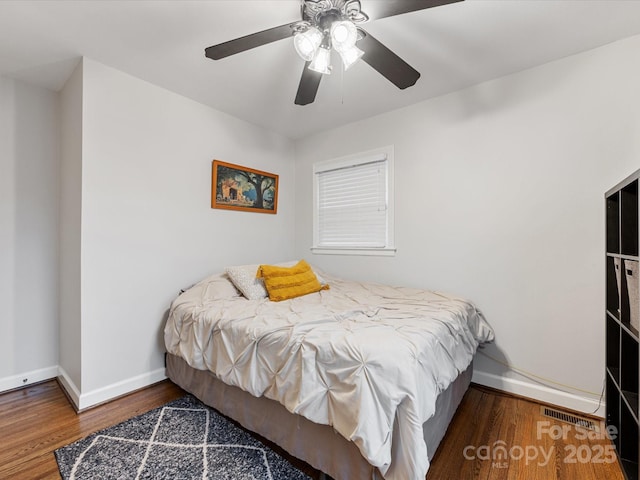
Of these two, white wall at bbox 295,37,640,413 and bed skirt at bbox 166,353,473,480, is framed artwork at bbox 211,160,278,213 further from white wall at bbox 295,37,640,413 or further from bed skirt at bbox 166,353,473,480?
bed skirt at bbox 166,353,473,480

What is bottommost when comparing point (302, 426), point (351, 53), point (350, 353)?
point (302, 426)

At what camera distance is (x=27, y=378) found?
2.41 m

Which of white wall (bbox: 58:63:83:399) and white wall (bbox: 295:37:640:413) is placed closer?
white wall (bbox: 295:37:640:413)

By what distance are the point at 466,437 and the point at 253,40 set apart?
2.49 m

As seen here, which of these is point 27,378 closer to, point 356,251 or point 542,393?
point 356,251

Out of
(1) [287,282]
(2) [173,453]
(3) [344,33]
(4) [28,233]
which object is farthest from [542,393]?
(4) [28,233]

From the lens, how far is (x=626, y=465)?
1510 mm

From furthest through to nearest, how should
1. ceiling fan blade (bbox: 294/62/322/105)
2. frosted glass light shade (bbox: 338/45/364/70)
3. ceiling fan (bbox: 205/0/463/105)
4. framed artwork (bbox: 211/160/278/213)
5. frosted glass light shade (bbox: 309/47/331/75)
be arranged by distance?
1. framed artwork (bbox: 211/160/278/213)
2. ceiling fan blade (bbox: 294/62/322/105)
3. frosted glass light shade (bbox: 309/47/331/75)
4. frosted glass light shade (bbox: 338/45/364/70)
5. ceiling fan (bbox: 205/0/463/105)

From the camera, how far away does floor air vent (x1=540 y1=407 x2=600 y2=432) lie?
188 centimetres

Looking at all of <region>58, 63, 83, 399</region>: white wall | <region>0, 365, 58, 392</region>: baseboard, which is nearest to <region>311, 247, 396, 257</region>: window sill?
<region>58, 63, 83, 399</region>: white wall

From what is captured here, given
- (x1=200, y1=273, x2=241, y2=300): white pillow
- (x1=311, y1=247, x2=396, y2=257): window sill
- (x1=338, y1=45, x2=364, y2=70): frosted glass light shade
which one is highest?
(x1=338, y1=45, x2=364, y2=70): frosted glass light shade

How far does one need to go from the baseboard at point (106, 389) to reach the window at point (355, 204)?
6.47 ft

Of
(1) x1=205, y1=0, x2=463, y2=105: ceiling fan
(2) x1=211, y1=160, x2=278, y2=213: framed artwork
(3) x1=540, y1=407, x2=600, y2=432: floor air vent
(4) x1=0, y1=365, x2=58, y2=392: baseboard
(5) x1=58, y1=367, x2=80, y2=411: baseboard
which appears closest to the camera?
(1) x1=205, y1=0, x2=463, y2=105: ceiling fan

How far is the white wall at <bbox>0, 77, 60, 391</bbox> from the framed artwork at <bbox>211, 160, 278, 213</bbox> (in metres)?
1.29
